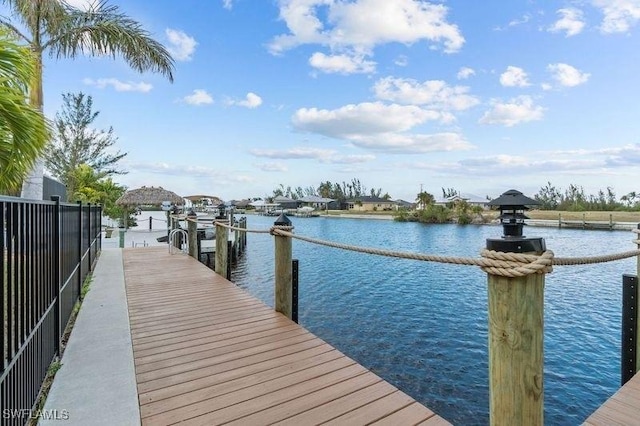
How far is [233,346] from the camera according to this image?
9.38ft

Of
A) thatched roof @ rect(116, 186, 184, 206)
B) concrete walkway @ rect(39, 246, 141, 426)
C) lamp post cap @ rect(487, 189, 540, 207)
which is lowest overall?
concrete walkway @ rect(39, 246, 141, 426)

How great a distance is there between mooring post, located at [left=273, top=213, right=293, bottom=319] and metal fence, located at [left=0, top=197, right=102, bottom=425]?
6.08ft

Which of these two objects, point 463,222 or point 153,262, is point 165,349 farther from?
point 463,222

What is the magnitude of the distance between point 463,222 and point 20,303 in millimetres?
42258

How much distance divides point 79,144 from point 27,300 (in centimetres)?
2104

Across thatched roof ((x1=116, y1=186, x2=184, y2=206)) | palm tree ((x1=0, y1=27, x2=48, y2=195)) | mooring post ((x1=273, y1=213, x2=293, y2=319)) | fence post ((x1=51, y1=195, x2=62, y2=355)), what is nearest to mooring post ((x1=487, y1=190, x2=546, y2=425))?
mooring post ((x1=273, y1=213, x2=293, y2=319))

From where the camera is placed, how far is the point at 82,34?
8891 mm

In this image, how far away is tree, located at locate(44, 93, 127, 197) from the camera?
18.3 meters

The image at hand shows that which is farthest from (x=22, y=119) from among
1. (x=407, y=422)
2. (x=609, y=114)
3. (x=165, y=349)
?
(x=609, y=114)

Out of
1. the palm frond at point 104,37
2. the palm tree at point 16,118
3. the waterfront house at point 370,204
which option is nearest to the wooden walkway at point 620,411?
the palm tree at point 16,118

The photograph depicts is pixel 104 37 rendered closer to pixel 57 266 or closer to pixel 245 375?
pixel 57 266

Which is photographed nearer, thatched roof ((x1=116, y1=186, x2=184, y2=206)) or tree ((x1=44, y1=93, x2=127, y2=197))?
tree ((x1=44, y1=93, x2=127, y2=197))

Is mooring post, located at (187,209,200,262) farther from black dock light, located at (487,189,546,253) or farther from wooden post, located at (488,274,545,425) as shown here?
wooden post, located at (488,274,545,425)

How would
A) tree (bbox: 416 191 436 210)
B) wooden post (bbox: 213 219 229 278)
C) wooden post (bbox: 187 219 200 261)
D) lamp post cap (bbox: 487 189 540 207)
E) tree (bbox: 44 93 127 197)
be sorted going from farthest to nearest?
1. tree (bbox: 416 191 436 210)
2. tree (bbox: 44 93 127 197)
3. wooden post (bbox: 187 219 200 261)
4. wooden post (bbox: 213 219 229 278)
5. lamp post cap (bbox: 487 189 540 207)
